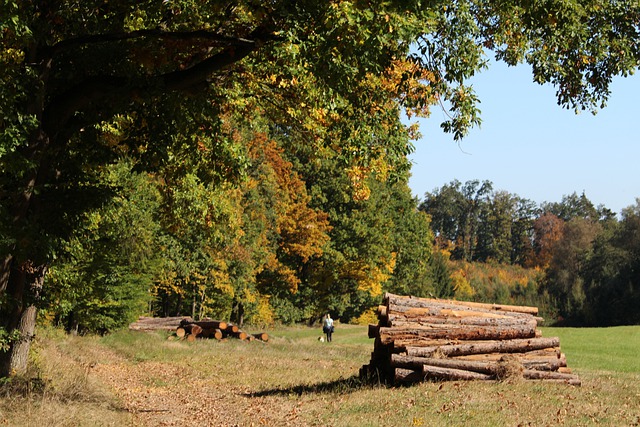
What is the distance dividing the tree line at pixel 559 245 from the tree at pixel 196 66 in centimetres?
6784

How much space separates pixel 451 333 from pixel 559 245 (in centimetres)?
8711

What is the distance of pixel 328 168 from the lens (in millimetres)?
56188

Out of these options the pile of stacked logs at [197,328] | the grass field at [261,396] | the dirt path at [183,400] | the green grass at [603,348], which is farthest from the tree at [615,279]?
the dirt path at [183,400]

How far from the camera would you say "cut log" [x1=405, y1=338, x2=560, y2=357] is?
1662 cm

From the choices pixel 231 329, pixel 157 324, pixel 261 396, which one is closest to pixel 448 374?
pixel 261 396

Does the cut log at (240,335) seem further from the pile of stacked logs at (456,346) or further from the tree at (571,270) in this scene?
the tree at (571,270)

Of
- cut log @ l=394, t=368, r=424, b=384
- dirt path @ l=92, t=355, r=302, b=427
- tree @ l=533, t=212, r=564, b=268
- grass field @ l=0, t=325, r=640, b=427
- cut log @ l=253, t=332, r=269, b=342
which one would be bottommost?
dirt path @ l=92, t=355, r=302, b=427

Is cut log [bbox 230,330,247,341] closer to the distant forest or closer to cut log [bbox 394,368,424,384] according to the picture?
the distant forest

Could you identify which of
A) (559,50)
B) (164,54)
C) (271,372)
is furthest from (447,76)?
(271,372)

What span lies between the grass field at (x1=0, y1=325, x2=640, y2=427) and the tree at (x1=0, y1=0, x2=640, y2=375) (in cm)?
201

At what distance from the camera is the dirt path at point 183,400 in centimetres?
1432

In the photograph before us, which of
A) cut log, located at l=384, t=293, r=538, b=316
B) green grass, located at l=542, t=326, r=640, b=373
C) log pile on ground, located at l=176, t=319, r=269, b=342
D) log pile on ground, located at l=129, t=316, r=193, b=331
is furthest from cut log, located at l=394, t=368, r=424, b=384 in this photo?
log pile on ground, located at l=129, t=316, r=193, b=331

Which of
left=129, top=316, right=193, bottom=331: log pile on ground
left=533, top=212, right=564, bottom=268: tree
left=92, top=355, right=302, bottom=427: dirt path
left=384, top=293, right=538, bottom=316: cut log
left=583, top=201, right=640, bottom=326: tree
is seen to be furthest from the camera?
left=533, top=212, right=564, bottom=268: tree

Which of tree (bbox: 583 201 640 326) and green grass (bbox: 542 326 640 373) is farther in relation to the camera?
tree (bbox: 583 201 640 326)
